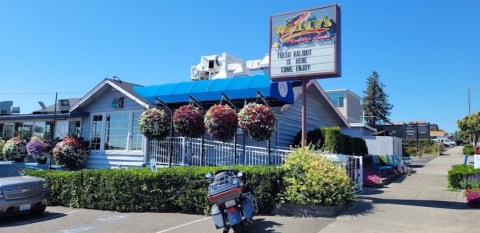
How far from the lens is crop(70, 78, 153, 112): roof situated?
17.0 m

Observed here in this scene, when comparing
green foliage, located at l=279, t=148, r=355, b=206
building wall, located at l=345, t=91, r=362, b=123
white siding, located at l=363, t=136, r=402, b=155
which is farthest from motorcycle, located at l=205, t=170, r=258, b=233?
building wall, located at l=345, t=91, r=362, b=123

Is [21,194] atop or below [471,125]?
below

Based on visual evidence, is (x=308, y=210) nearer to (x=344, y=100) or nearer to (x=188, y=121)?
(x=188, y=121)

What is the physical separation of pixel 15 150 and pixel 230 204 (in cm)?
1641

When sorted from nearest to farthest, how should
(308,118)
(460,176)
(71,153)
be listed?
(460,176) → (71,153) → (308,118)

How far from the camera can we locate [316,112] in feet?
67.7

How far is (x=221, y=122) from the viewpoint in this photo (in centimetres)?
1323

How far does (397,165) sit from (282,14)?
13.4 m

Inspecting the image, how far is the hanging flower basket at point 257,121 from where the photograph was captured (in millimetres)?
12758

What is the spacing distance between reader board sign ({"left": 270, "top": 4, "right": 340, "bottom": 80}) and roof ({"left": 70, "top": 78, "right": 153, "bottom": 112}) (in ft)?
22.3

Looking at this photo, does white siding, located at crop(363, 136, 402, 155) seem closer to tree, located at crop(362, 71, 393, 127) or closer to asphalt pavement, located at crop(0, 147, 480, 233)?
asphalt pavement, located at crop(0, 147, 480, 233)

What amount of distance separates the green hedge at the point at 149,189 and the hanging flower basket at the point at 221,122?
2.47 m

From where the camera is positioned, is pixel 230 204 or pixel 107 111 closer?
pixel 230 204

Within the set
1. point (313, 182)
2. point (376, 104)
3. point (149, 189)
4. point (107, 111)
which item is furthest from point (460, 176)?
point (376, 104)
